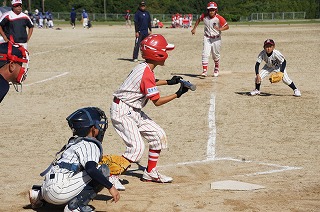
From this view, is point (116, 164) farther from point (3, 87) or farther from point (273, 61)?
point (273, 61)

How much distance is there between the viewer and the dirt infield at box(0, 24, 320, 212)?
6.78m

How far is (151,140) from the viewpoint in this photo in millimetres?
7426

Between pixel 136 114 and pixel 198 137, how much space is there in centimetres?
297

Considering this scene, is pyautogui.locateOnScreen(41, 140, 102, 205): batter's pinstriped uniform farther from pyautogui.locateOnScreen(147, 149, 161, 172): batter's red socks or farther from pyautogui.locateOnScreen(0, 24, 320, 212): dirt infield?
pyautogui.locateOnScreen(147, 149, 161, 172): batter's red socks

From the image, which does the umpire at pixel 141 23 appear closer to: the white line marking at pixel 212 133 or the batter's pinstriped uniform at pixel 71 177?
the white line marking at pixel 212 133

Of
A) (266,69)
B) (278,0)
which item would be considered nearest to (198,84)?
(266,69)

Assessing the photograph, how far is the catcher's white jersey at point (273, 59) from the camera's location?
45.3 feet

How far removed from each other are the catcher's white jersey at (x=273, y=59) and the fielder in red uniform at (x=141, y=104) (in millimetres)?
6843

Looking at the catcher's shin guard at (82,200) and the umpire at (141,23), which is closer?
the catcher's shin guard at (82,200)

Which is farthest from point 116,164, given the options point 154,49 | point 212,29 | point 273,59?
point 212,29

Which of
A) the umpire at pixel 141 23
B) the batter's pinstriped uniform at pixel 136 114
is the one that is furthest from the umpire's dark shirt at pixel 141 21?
the batter's pinstriped uniform at pixel 136 114

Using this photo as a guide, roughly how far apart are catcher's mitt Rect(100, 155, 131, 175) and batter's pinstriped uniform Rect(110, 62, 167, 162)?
0.38 feet

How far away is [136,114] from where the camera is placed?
7.34m

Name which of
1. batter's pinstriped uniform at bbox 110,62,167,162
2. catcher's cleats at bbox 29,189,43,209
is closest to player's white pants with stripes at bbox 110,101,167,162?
batter's pinstriped uniform at bbox 110,62,167,162
